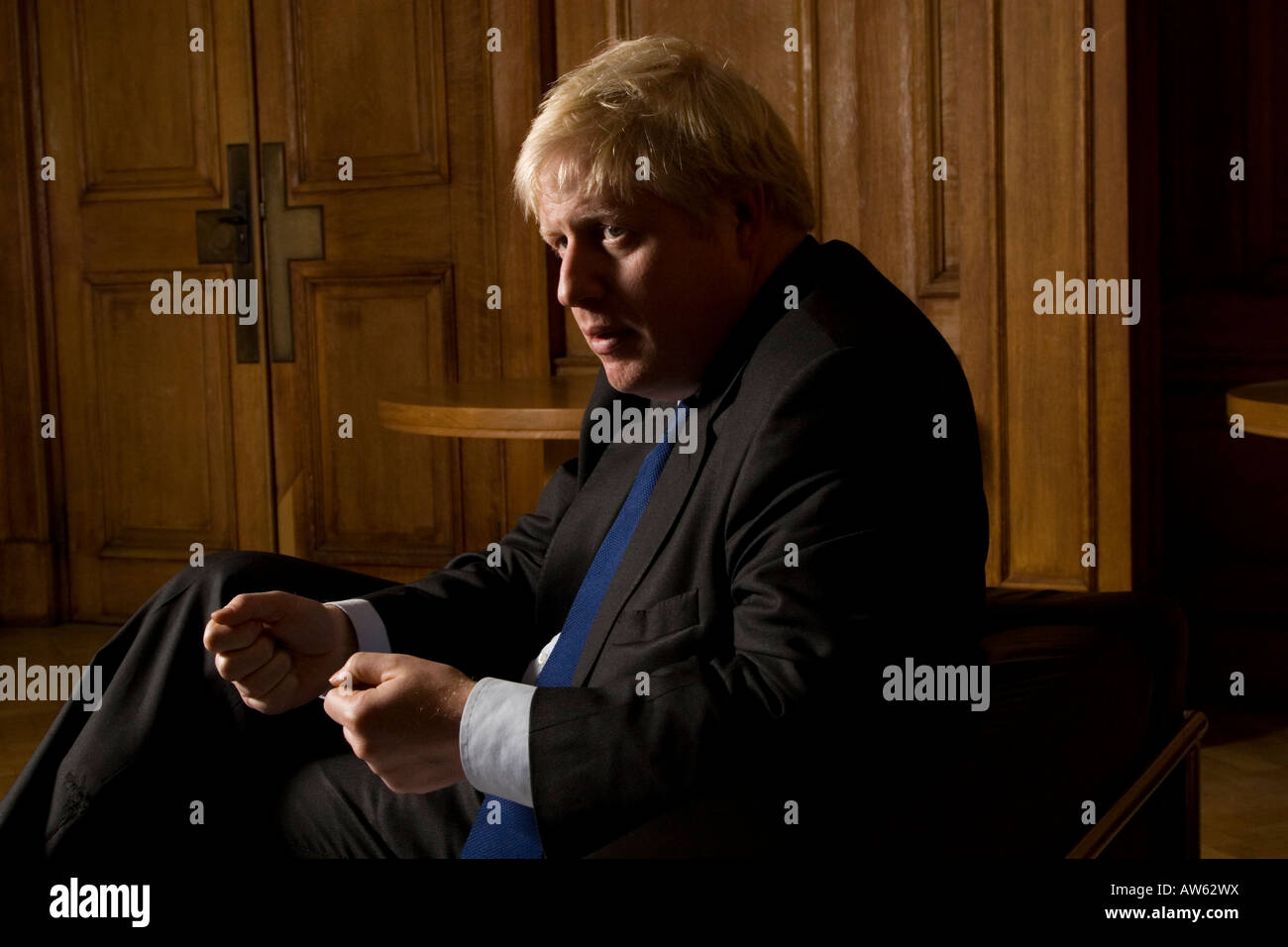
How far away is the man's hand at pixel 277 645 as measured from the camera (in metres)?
1.58

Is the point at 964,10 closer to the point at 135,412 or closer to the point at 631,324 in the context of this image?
the point at 631,324

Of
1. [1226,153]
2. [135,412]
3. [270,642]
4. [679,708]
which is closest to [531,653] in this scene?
[270,642]

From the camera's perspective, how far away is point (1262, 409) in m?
2.58

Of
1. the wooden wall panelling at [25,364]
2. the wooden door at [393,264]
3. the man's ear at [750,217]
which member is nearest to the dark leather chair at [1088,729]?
the man's ear at [750,217]

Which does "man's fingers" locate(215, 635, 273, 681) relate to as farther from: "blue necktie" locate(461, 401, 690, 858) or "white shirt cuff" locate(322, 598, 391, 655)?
"blue necktie" locate(461, 401, 690, 858)

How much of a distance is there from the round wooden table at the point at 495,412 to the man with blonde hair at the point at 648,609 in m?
1.22

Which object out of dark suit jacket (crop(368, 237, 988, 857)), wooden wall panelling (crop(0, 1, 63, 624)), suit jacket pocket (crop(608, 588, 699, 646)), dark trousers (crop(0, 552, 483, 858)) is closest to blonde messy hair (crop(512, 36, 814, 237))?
dark suit jacket (crop(368, 237, 988, 857))

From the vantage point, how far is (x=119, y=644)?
5.70 feet

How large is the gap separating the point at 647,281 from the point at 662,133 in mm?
154

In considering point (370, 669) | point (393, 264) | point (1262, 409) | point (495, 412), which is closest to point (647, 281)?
point (370, 669)

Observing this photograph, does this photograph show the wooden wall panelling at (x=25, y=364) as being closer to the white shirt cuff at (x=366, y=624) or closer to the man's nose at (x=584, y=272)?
the white shirt cuff at (x=366, y=624)

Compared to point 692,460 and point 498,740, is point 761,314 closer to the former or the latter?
point 692,460

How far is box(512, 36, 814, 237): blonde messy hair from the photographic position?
1515 mm

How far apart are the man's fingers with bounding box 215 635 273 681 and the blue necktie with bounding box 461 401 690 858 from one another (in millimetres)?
289
